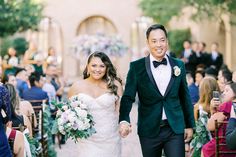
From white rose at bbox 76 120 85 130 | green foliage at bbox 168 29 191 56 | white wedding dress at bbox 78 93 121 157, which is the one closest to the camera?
white rose at bbox 76 120 85 130

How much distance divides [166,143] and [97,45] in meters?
15.3

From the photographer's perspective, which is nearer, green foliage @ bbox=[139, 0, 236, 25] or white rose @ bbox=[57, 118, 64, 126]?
white rose @ bbox=[57, 118, 64, 126]

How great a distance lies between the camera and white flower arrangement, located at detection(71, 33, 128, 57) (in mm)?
21734

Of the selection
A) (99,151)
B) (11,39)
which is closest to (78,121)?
(99,151)

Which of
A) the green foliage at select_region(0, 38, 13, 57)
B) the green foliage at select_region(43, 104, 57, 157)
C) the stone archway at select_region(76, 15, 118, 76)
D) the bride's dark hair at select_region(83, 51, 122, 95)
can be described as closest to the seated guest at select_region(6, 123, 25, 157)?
the bride's dark hair at select_region(83, 51, 122, 95)

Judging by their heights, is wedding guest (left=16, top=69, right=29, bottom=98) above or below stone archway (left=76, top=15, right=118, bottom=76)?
below

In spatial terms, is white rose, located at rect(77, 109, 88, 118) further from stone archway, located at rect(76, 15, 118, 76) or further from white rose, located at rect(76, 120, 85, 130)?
stone archway, located at rect(76, 15, 118, 76)

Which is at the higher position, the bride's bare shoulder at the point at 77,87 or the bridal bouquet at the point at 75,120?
the bride's bare shoulder at the point at 77,87

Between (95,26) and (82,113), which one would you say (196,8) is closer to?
(82,113)

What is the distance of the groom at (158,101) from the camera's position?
6.48 metres

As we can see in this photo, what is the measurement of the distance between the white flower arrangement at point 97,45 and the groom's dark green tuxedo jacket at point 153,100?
49.4ft

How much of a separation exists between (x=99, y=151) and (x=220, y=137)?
131cm

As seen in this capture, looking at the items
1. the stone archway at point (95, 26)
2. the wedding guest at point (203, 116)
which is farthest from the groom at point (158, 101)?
the stone archway at point (95, 26)

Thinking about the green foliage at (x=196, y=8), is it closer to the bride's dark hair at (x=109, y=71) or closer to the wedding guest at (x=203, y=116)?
the wedding guest at (x=203, y=116)
